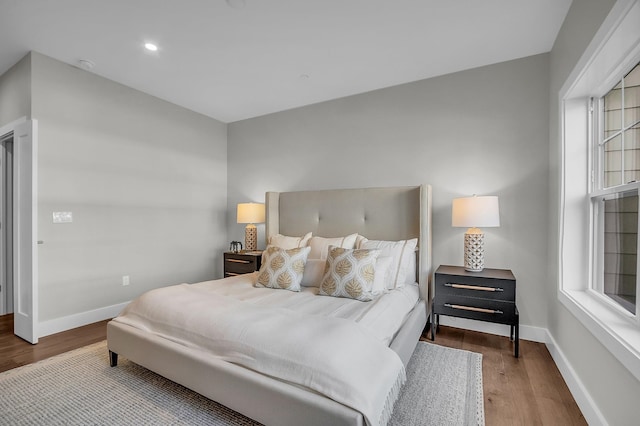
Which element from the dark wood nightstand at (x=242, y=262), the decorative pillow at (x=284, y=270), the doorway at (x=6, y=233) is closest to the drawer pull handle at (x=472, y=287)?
the decorative pillow at (x=284, y=270)

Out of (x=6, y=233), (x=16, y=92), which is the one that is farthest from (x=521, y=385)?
(x=6, y=233)

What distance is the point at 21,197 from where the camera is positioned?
9.16ft

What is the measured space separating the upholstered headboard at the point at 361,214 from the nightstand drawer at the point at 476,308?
231 mm

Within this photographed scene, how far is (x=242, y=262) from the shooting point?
150 inches

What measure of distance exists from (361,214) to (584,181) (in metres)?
1.90

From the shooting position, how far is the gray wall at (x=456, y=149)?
270cm

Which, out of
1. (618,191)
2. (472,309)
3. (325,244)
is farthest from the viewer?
(325,244)

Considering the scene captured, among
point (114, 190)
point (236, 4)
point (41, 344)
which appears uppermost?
point (236, 4)

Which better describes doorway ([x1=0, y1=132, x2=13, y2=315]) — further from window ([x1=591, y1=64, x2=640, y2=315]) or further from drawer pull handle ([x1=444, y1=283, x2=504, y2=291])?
window ([x1=591, y1=64, x2=640, y2=315])

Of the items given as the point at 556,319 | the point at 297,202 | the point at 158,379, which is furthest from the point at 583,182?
the point at 158,379

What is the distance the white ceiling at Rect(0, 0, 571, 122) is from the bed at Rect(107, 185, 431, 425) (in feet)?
4.13

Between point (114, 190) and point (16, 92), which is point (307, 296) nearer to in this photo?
point (114, 190)

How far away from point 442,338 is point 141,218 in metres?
3.58

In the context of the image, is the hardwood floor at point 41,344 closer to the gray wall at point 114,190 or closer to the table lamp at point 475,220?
the gray wall at point 114,190
